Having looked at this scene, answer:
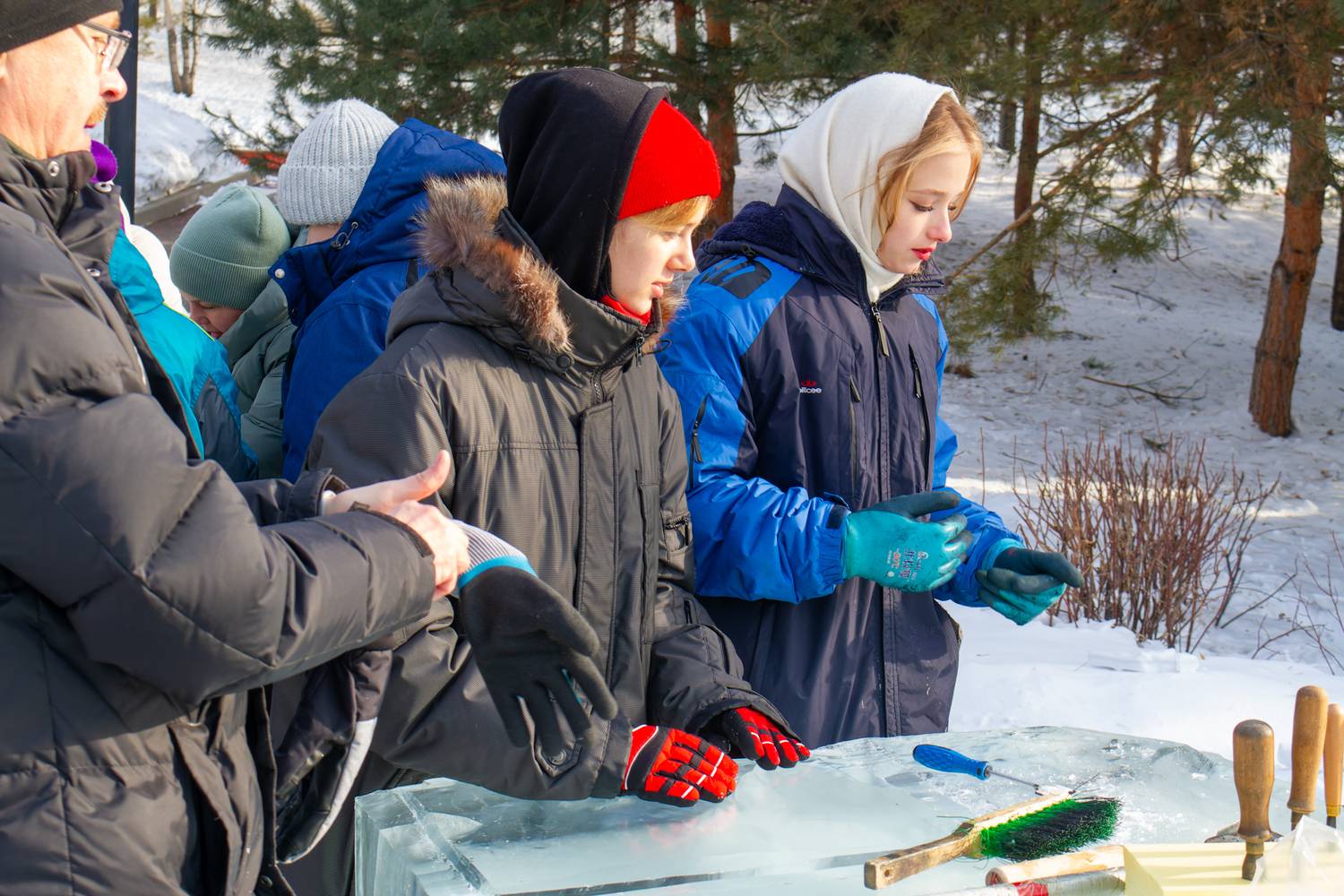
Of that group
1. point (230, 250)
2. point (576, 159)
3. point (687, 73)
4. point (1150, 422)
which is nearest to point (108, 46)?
point (576, 159)

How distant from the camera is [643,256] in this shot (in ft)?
6.56

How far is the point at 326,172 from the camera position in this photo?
2.98 metres

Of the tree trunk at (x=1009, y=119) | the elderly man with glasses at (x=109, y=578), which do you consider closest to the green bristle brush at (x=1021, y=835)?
the elderly man with glasses at (x=109, y=578)

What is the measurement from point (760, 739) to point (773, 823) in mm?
167

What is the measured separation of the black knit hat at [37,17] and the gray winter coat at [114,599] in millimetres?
113

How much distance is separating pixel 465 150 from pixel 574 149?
2.80 ft

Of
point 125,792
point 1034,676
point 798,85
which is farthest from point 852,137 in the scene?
point 798,85

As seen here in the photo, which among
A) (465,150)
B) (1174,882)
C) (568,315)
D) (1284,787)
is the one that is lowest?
(1284,787)

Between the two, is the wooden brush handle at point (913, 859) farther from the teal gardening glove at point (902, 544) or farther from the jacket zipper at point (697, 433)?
the jacket zipper at point (697, 433)

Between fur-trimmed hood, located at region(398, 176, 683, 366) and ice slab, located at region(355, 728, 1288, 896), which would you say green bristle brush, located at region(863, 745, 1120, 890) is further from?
fur-trimmed hood, located at region(398, 176, 683, 366)

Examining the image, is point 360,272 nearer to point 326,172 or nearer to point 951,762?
point 326,172

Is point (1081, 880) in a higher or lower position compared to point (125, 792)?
lower

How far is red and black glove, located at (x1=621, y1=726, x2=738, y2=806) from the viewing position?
1649 mm

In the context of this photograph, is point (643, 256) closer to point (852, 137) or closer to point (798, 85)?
point (852, 137)
